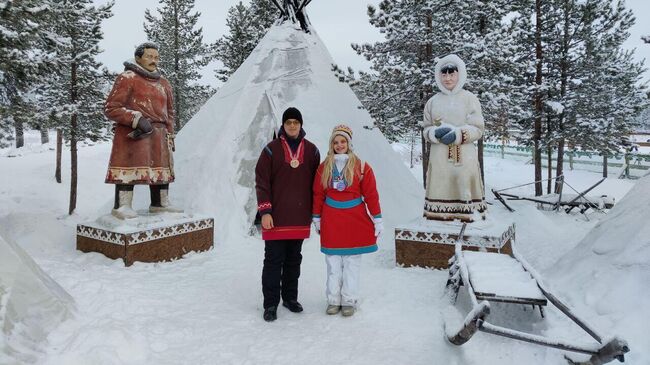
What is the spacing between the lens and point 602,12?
40.6ft

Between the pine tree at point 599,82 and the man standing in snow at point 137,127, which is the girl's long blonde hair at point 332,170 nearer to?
the man standing in snow at point 137,127

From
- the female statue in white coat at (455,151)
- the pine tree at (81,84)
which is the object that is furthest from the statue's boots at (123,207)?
→ the pine tree at (81,84)

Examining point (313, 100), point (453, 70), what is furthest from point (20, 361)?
point (313, 100)

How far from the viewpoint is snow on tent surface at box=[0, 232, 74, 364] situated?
245 cm

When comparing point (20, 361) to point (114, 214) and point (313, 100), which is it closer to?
point (114, 214)

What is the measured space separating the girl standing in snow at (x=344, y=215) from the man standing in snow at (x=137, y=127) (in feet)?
9.13

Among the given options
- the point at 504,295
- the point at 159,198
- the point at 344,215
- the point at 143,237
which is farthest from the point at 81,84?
the point at 504,295

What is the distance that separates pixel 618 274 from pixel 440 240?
2170 mm

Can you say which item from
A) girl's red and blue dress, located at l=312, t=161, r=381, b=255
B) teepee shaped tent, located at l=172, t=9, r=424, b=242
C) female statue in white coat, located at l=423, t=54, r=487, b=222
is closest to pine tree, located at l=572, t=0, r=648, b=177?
teepee shaped tent, located at l=172, t=9, r=424, b=242

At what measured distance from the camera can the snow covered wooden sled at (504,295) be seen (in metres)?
2.33

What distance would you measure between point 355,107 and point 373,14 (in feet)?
6.07

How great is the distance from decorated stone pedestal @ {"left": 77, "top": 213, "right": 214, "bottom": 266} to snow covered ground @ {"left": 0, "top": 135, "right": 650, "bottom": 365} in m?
0.15

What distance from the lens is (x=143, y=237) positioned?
5.06 metres

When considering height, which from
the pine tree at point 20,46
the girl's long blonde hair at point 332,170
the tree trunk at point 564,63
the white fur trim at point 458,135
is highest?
the tree trunk at point 564,63
